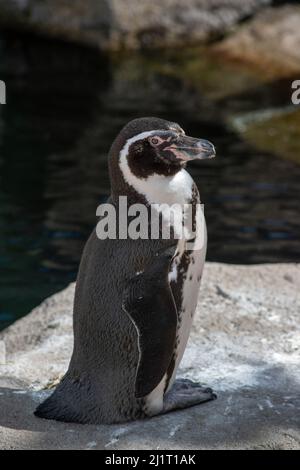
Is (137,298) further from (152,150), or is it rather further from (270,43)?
(270,43)

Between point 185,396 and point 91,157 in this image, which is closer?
point 185,396

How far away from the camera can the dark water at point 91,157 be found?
7164mm

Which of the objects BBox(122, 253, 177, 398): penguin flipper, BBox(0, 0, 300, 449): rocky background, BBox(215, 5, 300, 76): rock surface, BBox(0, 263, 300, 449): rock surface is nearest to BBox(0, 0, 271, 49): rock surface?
BBox(215, 5, 300, 76): rock surface

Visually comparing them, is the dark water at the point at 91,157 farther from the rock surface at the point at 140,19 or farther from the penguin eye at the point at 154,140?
the penguin eye at the point at 154,140

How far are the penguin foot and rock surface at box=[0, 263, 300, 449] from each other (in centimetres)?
3

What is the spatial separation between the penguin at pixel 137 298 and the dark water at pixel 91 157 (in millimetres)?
2347

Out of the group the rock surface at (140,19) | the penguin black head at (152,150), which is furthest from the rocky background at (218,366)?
the rock surface at (140,19)

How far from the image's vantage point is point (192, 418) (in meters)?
3.90

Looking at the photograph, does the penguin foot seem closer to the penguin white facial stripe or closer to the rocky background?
the rocky background

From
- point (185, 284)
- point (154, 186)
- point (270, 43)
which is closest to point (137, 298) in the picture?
point (185, 284)

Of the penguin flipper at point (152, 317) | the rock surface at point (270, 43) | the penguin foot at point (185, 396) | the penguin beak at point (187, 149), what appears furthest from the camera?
the rock surface at point (270, 43)

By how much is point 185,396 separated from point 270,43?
24.8 feet

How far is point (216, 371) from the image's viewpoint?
4434 mm

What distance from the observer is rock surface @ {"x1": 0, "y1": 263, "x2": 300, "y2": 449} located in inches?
147
